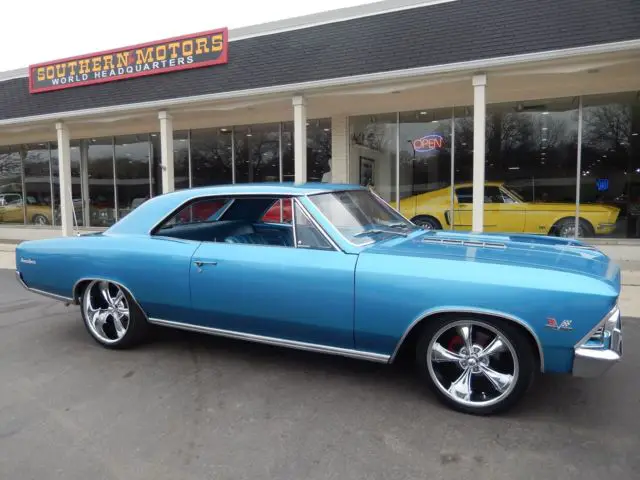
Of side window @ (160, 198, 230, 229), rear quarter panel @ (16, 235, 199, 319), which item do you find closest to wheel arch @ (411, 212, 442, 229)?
side window @ (160, 198, 230, 229)

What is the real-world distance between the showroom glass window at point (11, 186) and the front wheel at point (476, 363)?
740 inches

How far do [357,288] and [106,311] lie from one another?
2617mm

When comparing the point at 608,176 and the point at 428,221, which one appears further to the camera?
the point at 428,221

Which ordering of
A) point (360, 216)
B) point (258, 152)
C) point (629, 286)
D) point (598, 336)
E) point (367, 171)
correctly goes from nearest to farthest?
point (598, 336), point (360, 216), point (629, 286), point (367, 171), point (258, 152)

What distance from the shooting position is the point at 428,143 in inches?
466

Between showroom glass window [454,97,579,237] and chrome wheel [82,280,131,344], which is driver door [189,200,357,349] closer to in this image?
chrome wheel [82,280,131,344]

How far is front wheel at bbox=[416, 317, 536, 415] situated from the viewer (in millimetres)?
3051

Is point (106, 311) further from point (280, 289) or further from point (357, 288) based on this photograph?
point (357, 288)

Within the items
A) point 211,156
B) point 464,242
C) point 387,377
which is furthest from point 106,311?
point 211,156

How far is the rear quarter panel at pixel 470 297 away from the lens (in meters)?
2.87

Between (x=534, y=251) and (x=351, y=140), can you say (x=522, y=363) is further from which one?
(x=351, y=140)

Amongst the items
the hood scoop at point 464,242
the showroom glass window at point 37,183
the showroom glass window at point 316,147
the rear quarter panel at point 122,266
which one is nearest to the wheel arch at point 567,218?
the showroom glass window at point 316,147

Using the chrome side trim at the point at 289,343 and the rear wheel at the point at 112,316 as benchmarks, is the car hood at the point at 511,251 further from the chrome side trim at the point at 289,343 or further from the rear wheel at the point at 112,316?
the rear wheel at the point at 112,316

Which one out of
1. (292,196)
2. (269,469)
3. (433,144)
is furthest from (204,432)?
(433,144)
